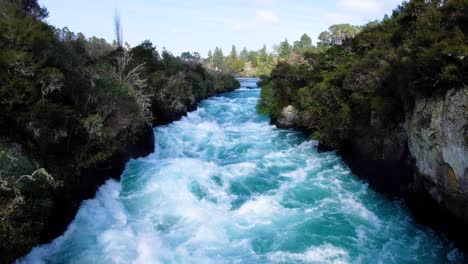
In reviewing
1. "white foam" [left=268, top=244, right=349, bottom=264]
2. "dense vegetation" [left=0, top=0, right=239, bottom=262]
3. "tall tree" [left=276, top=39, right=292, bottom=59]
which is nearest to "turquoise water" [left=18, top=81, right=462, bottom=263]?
"white foam" [left=268, top=244, right=349, bottom=264]

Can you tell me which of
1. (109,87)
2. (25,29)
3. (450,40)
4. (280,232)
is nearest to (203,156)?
(109,87)

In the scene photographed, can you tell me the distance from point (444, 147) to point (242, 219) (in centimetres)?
711

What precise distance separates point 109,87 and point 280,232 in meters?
9.95

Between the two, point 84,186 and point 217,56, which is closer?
point 84,186

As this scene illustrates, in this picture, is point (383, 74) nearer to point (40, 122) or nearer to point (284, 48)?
point (40, 122)

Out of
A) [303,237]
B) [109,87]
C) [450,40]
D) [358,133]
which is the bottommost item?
[303,237]

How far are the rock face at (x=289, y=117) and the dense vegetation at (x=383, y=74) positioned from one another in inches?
15.9

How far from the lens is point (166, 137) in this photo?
25250mm

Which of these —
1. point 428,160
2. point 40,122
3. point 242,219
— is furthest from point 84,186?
point 428,160

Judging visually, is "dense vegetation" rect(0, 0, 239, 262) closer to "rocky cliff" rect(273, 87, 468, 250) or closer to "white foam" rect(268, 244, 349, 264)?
"white foam" rect(268, 244, 349, 264)

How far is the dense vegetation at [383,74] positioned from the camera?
10422mm

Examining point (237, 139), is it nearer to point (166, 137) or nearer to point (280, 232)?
point (166, 137)

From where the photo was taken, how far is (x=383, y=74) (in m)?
15.3

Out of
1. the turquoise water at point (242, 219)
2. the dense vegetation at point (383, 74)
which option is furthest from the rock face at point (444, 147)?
the turquoise water at point (242, 219)
